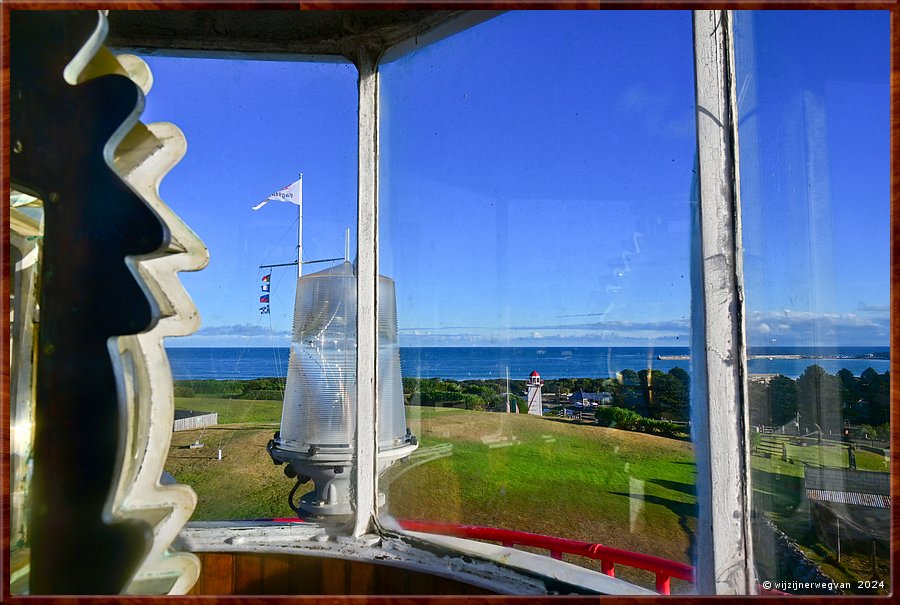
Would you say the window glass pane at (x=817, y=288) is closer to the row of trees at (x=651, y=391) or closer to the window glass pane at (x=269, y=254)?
the row of trees at (x=651, y=391)

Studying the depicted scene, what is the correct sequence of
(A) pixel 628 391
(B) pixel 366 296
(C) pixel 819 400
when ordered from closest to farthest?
(C) pixel 819 400 → (A) pixel 628 391 → (B) pixel 366 296

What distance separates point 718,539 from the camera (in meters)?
1.01

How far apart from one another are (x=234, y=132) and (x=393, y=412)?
1002mm

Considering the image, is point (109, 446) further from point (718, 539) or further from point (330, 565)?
point (718, 539)

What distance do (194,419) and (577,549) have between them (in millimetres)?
1121

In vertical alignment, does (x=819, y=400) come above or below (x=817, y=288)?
below

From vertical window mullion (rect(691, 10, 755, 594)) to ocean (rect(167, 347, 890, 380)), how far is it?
0.41 feet

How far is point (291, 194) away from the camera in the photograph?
1.69m

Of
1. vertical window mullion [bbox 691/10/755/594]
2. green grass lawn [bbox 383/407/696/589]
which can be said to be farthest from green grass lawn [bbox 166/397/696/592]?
vertical window mullion [bbox 691/10/755/594]

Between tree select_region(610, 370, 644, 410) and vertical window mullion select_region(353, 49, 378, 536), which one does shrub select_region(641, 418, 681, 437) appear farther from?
vertical window mullion select_region(353, 49, 378, 536)

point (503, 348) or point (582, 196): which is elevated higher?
point (582, 196)

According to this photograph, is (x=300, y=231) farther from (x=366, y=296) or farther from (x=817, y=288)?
(x=817, y=288)

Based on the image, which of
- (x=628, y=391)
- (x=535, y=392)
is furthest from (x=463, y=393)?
(x=628, y=391)

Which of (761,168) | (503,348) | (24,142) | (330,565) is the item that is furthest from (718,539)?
(24,142)
